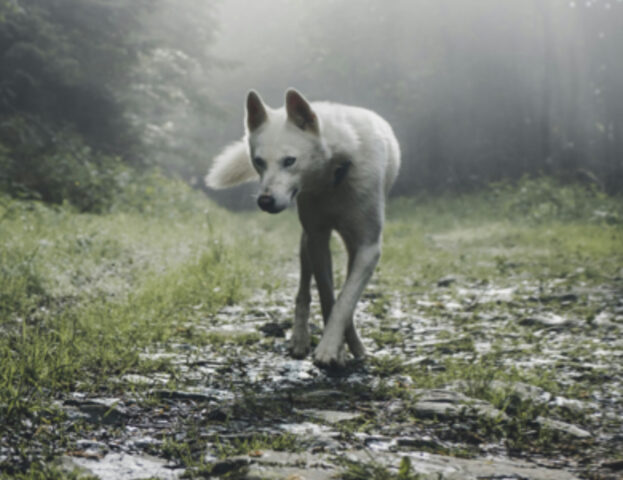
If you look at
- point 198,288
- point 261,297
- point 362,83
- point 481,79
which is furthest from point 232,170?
point 362,83

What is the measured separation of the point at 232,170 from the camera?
14.5 feet

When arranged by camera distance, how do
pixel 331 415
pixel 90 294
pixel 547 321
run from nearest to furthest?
pixel 331 415
pixel 547 321
pixel 90 294

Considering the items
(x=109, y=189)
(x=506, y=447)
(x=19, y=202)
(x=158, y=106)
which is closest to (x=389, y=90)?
(x=158, y=106)

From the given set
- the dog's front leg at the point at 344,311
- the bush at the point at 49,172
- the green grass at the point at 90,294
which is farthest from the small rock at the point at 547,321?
the bush at the point at 49,172

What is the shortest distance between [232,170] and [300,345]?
129 centimetres

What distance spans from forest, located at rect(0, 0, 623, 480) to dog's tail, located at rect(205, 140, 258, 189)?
1.00 meters

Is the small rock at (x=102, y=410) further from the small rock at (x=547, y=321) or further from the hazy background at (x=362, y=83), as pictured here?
the hazy background at (x=362, y=83)

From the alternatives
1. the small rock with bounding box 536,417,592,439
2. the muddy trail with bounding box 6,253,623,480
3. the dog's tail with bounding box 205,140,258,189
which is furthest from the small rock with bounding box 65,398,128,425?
the dog's tail with bounding box 205,140,258,189

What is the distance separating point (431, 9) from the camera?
73.2ft

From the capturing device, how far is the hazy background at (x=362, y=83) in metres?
12.9

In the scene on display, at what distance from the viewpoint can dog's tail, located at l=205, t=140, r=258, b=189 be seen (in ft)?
14.3

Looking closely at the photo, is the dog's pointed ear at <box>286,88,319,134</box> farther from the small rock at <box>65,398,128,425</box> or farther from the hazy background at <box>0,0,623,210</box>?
the hazy background at <box>0,0,623,210</box>

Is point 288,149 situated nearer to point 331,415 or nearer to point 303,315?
point 303,315

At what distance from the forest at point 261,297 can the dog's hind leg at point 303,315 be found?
9 centimetres
